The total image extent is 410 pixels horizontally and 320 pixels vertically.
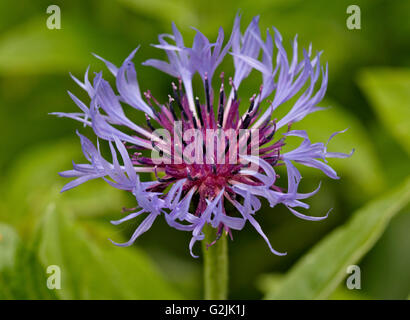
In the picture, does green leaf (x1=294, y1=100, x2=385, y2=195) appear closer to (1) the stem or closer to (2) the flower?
(2) the flower

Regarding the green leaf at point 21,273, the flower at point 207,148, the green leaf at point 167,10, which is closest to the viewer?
the flower at point 207,148

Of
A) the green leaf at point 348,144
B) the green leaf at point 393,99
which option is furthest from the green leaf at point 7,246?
the green leaf at point 393,99

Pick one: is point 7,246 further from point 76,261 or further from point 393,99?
point 393,99

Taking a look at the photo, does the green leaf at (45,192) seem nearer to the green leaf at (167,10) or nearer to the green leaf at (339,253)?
the green leaf at (167,10)

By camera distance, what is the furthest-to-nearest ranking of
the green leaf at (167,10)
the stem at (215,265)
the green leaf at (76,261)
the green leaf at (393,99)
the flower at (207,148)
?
the green leaf at (167,10) < the green leaf at (393,99) < the green leaf at (76,261) < the stem at (215,265) < the flower at (207,148)

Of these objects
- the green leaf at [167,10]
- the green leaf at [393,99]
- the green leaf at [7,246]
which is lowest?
the green leaf at [7,246]
